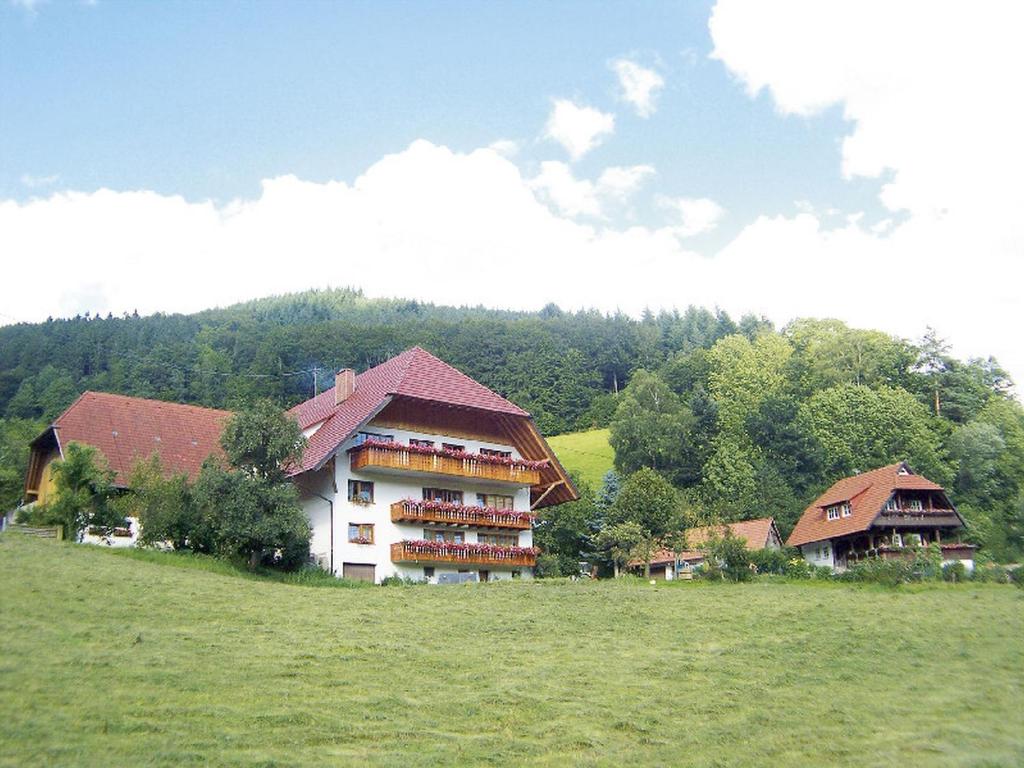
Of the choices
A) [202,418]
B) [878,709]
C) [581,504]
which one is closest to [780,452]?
[581,504]

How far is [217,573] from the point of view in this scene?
33969mm

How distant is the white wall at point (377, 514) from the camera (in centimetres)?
4131

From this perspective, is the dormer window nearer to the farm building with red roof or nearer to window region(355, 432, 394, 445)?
the farm building with red roof

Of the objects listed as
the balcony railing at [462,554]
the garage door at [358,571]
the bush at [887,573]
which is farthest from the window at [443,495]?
the bush at [887,573]

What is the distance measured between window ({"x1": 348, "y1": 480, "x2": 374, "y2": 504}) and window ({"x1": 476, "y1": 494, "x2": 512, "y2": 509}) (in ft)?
17.8

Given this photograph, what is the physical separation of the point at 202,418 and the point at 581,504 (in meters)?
23.5

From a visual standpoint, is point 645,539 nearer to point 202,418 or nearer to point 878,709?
point 202,418

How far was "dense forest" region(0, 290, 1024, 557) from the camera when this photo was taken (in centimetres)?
7900

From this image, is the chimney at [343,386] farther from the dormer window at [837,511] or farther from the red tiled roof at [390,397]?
the dormer window at [837,511]

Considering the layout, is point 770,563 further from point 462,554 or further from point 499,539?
point 462,554

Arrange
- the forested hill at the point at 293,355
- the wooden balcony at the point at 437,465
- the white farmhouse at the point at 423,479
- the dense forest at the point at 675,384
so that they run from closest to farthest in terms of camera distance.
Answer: the wooden balcony at the point at 437,465, the white farmhouse at the point at 423,479, the dense forest at the point at 675,384, the forested hill at the point at 293,355

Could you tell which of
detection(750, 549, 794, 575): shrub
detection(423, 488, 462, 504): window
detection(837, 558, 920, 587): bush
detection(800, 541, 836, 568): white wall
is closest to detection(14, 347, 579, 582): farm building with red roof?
detection(423, 488, 462, 504): window

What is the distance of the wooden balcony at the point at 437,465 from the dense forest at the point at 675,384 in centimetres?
1634

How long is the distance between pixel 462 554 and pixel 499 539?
2956 millimetres
